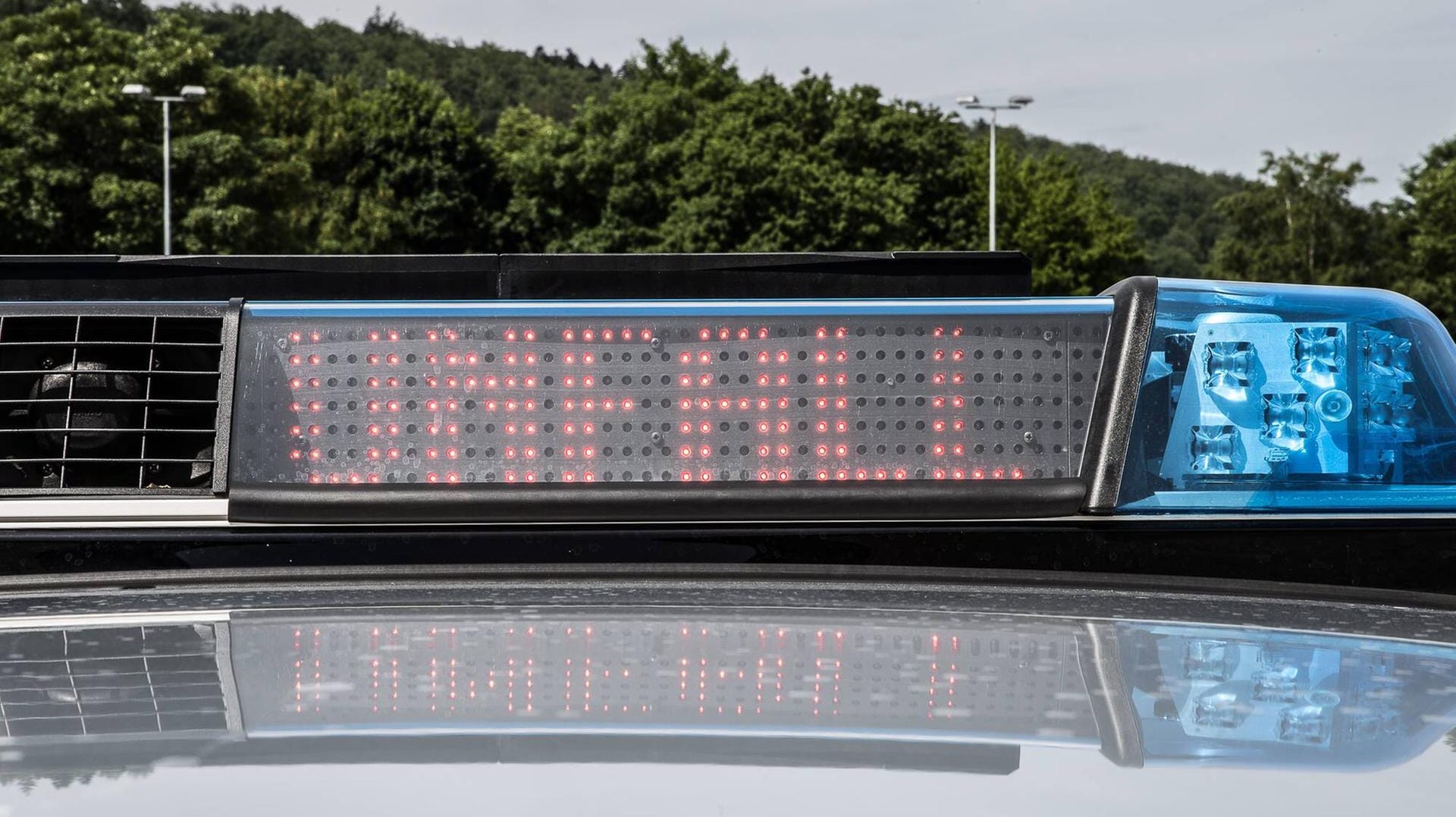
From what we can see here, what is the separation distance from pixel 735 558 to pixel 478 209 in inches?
2429

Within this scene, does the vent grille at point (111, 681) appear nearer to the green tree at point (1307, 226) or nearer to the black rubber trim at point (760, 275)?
the black rubber trim at point (760, 275)

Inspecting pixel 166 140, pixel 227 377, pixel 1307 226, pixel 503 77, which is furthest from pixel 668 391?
pixel 503 77

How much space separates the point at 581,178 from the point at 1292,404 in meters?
55.5

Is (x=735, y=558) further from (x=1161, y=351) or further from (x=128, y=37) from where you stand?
(x=128, y=37)

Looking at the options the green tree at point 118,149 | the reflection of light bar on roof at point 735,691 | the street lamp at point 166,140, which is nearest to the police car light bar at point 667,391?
the reflection of light bar on roof at point 735,691

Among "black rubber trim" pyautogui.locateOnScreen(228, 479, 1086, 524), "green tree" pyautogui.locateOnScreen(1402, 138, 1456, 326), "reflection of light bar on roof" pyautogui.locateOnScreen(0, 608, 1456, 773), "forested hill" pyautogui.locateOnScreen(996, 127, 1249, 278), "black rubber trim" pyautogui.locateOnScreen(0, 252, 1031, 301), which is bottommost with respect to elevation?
"reflection of light bar on roof" pyautogui.locateOnScreen(0, 608, 1456, 773)

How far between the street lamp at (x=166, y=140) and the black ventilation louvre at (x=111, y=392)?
35.4 meters

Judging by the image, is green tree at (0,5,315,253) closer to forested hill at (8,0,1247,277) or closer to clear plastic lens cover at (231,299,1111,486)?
clear plastic lens cover at (231,299,1111,486)

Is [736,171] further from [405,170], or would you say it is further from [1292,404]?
[1292,404]

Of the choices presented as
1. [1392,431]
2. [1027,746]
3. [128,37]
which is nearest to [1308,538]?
[1392,431]

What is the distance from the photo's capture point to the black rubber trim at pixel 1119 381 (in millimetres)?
3441

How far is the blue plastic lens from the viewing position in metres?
3.41

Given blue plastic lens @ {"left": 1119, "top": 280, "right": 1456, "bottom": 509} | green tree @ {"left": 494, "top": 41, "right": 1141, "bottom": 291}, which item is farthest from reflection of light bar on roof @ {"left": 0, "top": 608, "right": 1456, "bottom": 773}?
green tree @ {"left": 494, "top": 41, "right": 1141, "bottom": 291}

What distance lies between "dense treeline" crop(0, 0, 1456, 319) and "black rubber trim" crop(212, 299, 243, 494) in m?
36.6
